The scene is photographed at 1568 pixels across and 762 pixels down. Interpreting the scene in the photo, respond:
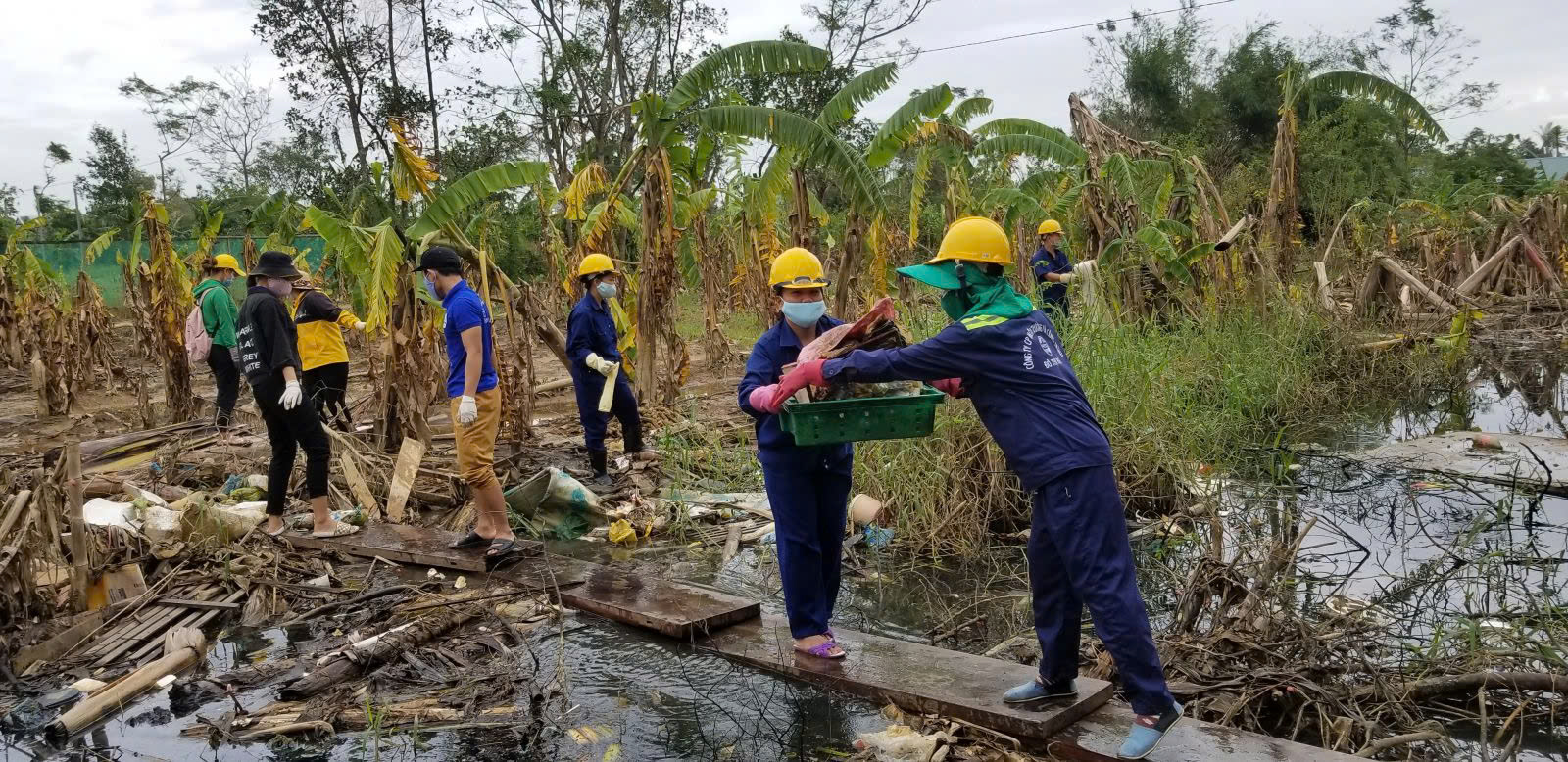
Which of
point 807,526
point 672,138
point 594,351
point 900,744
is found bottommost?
point 900,744

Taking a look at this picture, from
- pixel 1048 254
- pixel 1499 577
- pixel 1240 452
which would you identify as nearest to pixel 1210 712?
pixel 1499 577

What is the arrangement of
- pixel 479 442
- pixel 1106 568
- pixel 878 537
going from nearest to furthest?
pixel 1106 568, pixel 479 442, pixel 878 537

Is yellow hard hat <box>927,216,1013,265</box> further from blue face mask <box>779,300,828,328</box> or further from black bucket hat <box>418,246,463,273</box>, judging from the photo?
black bucket hat <box>418,246,463,273</box>

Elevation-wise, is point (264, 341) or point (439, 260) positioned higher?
point (439, 260)

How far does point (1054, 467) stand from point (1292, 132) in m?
12.1

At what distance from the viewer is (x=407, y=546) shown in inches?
270

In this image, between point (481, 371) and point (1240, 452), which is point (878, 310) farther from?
point (1240, 452)

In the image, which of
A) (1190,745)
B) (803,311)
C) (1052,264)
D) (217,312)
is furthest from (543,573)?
(1052,264)

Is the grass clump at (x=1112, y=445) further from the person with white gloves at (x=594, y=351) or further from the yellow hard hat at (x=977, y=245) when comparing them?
the yellow hard hat at (x=977, y=245)

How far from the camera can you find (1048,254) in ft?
37.3

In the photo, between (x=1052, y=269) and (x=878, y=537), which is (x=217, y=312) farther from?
(x=1052, y=269)

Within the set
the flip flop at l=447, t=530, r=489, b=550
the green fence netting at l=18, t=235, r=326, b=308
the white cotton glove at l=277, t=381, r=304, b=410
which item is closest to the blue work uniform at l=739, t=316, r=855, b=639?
the flip flop at l=447, t=530, r=489, b=550

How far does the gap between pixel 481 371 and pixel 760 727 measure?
313cm

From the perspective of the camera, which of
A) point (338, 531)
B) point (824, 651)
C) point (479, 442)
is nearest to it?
point (824, 651)
